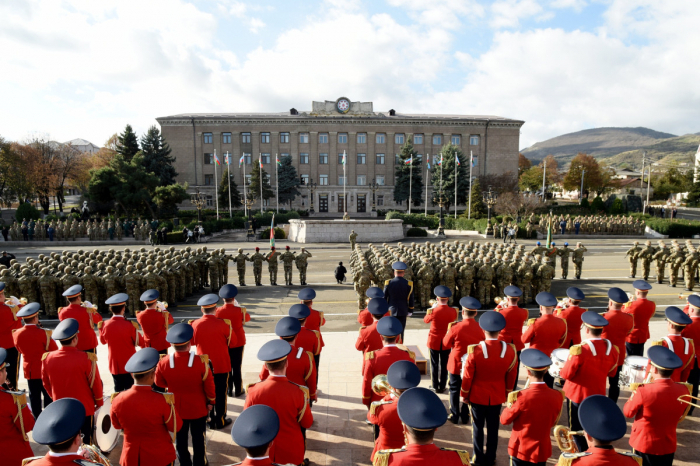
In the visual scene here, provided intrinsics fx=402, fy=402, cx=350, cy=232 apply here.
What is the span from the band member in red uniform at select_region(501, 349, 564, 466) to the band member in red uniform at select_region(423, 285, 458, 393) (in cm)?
236

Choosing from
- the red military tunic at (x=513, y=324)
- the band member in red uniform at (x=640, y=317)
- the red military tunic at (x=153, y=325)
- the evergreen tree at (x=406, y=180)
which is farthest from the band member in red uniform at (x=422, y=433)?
the evergreen tree at (x=406, y=180)

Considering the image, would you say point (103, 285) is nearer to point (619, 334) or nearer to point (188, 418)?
point (188, 418)

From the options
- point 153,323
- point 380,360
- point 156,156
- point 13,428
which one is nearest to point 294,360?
point 380,360

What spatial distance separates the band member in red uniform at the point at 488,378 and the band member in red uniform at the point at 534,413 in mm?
Result: 721

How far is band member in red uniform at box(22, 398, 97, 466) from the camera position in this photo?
2717 millimetres

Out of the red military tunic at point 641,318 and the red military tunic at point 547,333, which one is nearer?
the red military tunic at point 547,333

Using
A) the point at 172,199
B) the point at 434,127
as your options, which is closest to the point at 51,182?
the point at 172,199

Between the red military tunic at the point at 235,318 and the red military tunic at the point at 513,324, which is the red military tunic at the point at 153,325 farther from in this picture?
the red military tunic at the point at 513,324

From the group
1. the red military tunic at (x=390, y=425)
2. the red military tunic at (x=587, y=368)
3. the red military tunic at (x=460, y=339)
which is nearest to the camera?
the red military tunic at (x=390, y=425)

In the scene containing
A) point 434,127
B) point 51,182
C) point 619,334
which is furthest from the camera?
point 434,127

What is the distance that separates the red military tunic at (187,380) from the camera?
15.0ft

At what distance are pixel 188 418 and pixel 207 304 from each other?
180 cm

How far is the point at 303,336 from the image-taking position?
5.81 m

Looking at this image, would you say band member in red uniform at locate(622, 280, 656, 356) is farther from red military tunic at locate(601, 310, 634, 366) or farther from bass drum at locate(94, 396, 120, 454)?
bass drum at locate(94, 396, 120, 454)
